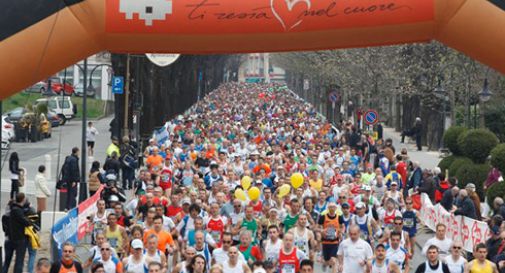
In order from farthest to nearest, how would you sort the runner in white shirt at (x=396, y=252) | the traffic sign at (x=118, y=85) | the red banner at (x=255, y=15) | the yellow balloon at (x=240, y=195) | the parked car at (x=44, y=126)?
the parked car at (x=44, y=126) < the traffic sign at (x=118, y=85) < the yellow balloon at (x=240, y=195) < the runner in white shirt at (x=396, y=252) < the red banner at (x=255, y=15)

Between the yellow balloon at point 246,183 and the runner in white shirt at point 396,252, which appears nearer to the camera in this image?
the runner in white shirt at point 396,252

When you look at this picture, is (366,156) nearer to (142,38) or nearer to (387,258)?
(387,258)

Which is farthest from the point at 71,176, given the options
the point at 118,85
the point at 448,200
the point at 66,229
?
the point at 118,85

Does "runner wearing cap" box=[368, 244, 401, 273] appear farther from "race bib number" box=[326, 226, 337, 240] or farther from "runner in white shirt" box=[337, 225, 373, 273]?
"race bib number" box=[326, 226, 337, 240]

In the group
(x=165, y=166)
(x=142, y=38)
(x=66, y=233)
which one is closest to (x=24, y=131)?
(x=165, y=166)

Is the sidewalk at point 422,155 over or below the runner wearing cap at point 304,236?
over

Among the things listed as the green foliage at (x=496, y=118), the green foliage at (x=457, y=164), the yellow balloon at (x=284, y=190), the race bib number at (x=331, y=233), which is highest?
the green foliage at (x=496, y=118)

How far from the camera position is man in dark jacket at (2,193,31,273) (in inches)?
752

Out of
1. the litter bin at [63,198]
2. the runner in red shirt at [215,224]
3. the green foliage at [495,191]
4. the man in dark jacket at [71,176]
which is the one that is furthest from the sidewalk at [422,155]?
the runner in red shirt at [215,224]

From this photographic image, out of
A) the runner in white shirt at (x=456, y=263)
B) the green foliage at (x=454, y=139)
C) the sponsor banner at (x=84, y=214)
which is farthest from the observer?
the green foliage at (x=454, y=139)

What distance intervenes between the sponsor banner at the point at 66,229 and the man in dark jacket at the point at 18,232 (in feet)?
1.58

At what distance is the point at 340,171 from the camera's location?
28188mm

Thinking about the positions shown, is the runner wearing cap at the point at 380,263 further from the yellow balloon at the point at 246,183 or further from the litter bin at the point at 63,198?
the litter bin at the point at 63,198

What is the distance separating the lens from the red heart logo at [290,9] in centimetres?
1103
